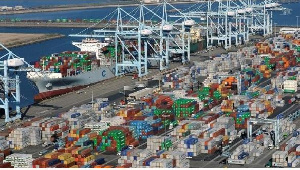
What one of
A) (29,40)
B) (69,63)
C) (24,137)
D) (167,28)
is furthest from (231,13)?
(24,137)

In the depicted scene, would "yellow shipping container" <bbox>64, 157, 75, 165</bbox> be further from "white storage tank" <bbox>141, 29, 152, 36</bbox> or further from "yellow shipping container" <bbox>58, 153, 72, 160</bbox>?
"white storage tank" <bbox>141, 29, 152, 36</bbox>

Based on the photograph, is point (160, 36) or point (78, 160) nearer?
point (78, 160)

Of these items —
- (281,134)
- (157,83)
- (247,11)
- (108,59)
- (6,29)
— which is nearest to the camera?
(281,134)

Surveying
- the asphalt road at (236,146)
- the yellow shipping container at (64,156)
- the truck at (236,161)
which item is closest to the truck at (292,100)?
the asphalt road at (236,146)

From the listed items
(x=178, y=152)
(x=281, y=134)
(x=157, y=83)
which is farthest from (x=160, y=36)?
(x=178, y=152)

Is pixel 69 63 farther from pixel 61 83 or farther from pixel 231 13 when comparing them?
pixel 231 13

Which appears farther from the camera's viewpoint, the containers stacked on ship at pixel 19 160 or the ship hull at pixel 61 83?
the ship hull at pixel 61 83

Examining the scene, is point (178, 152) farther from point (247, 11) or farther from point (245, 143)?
point (247, 11)

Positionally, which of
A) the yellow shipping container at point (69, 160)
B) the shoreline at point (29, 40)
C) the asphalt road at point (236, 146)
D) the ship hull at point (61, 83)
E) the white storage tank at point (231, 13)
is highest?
the white storage tank at point (231, 13)

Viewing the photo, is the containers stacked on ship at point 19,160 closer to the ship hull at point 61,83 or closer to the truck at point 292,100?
the ship hull at point 61,83
